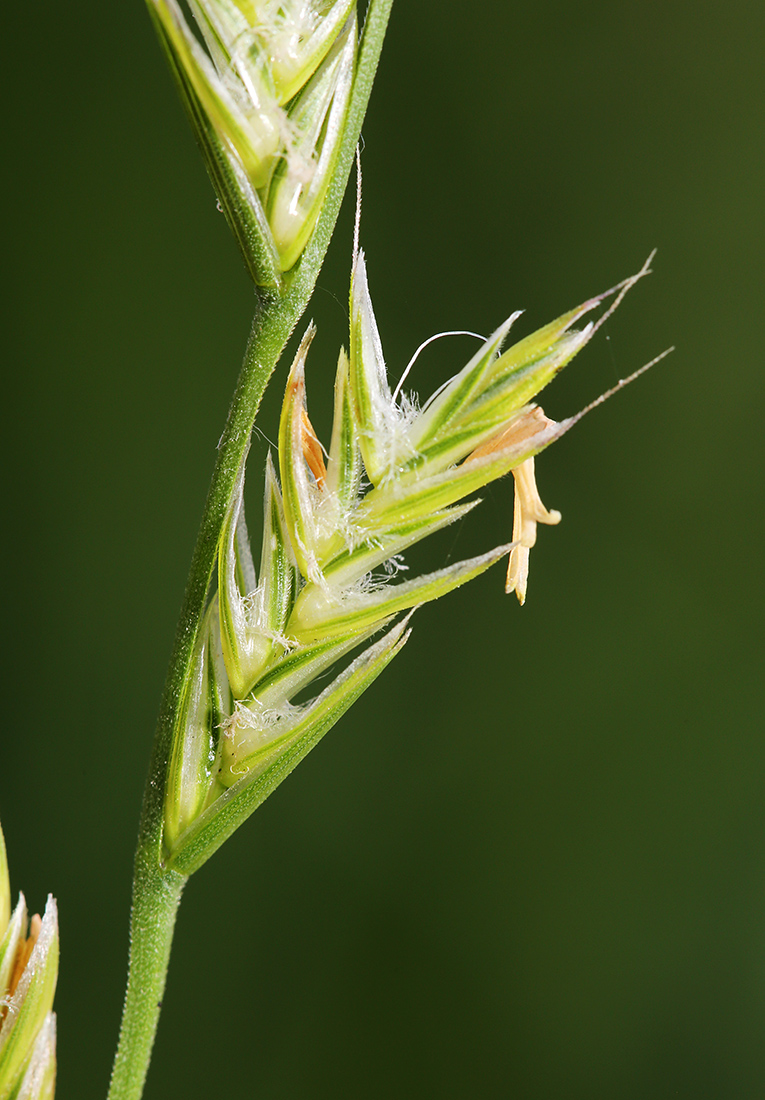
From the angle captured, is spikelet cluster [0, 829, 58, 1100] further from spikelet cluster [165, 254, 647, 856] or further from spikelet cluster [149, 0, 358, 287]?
spikelet cluster [149, 0, 358, 287]

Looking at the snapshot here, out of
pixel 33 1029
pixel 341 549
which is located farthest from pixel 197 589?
pixel 33 1029

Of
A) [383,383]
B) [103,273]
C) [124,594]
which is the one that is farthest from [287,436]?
[103,273]

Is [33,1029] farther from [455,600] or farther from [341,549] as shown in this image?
[455,600]

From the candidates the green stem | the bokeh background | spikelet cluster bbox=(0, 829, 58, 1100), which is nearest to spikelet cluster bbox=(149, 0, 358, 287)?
the green stem

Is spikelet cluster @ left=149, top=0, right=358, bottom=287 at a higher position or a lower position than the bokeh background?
higher

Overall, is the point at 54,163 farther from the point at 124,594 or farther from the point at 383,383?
the point at 383,383

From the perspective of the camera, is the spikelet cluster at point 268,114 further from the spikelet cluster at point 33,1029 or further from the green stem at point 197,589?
the spikelet cluster at point 33,1029

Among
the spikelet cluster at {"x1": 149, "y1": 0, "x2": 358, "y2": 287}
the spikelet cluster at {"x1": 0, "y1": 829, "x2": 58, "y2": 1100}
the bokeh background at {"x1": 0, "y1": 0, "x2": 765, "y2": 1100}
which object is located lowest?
the bokeh background at {"x1": 0, "y1": 0, "x2": 765, "y2": 1100}

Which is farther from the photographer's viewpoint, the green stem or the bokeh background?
the bokeh background
